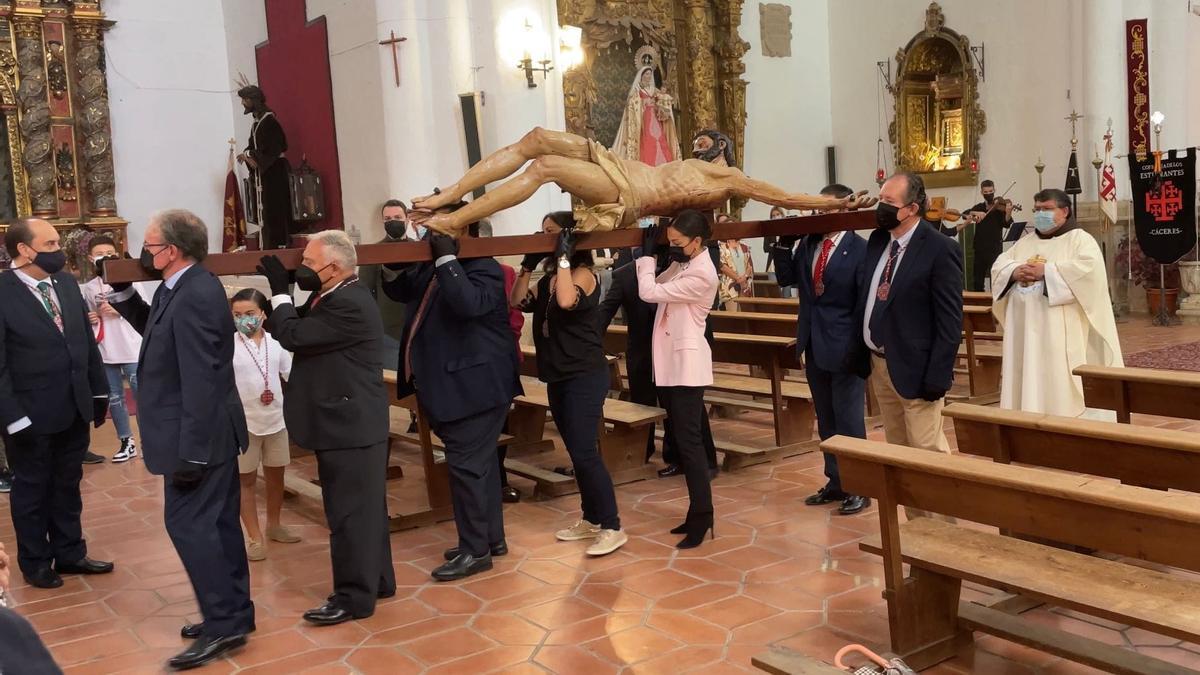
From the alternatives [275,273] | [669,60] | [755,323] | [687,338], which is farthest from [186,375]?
[669,60]

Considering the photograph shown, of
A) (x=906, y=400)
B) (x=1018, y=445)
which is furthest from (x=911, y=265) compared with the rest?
(x=1018, y=445)

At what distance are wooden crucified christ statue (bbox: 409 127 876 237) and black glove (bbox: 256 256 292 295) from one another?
63 centimetres

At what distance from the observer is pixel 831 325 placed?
5441 mm

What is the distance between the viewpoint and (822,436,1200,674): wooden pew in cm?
284

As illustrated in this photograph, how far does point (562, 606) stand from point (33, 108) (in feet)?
36.0

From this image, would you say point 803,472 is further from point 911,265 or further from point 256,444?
point 256,444

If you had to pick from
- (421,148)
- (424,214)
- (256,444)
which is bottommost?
(256,444)

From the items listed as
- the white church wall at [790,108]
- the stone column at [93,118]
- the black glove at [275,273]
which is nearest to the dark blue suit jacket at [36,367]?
the black glove at [275,273]

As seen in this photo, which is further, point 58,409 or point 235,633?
point 58,409

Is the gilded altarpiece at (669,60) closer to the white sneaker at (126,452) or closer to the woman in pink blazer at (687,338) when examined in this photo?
the white sneaker at (126,452)

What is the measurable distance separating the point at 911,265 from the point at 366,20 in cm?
834

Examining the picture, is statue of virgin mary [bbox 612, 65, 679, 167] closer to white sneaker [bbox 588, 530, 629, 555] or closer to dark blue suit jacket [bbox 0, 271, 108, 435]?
white sneaker [bbox 588, 530, 629, 555]

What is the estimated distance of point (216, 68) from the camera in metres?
14.1

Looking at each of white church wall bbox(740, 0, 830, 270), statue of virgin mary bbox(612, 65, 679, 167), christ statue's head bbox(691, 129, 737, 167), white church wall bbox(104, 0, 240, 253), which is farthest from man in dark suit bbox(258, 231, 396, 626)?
white church wall bbox(740, 0, 830, 270)
